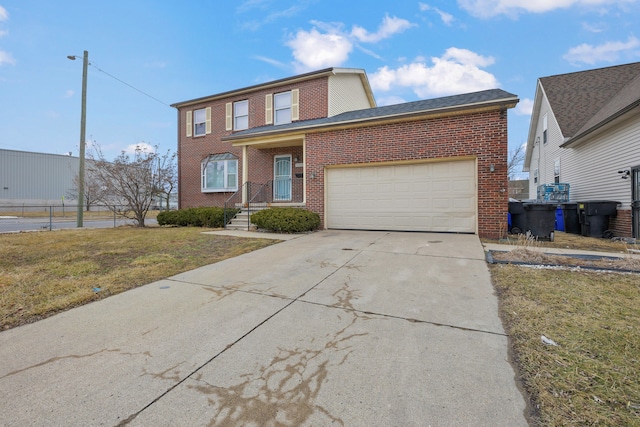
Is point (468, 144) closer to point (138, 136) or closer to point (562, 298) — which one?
point (562, 298)

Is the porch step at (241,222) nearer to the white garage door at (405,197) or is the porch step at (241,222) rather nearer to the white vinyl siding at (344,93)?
the white garage door at (405,197)

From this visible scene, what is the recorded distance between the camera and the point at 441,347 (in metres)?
2.37

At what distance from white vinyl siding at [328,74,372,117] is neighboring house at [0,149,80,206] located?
36.1m

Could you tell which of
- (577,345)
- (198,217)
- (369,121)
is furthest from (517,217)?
(198,217)

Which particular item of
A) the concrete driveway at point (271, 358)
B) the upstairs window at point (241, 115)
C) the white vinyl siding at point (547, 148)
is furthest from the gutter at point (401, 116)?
the white vinyl siding at point (547, 148)

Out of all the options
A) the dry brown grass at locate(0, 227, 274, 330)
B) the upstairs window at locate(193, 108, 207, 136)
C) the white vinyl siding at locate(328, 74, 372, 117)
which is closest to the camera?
the dry brown grass at locate(0, 227, 274, 330)

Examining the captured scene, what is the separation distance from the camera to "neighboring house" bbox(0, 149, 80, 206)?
34500 millimetres

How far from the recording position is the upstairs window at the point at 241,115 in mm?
14914

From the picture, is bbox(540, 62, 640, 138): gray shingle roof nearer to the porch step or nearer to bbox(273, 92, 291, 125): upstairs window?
bbox(273, 92, 291, 125): upstairs window

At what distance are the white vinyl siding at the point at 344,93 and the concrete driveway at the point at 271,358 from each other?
11.1 metres

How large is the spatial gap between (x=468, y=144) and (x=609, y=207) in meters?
4.94

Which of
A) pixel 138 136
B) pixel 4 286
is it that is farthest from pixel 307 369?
pixel 138 136

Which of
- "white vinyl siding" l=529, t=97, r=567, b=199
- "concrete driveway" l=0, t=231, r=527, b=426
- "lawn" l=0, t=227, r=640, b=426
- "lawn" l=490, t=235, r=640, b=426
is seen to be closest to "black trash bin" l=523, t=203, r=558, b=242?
"lawn" l=0, t=227, r=640, b=426

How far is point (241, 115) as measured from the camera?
15039mm
